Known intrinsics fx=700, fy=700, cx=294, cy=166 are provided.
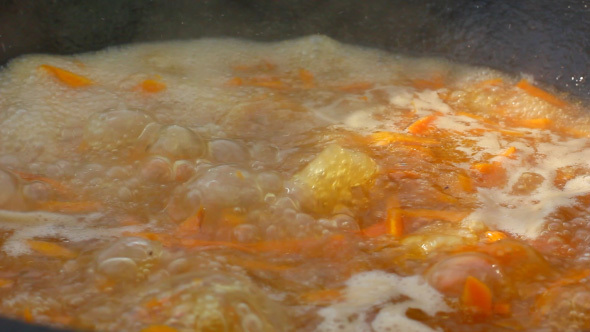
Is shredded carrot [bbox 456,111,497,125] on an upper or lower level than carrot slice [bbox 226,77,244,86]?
upper

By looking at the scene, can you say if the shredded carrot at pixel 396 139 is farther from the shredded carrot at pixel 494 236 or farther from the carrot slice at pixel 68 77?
the carrot slice at pixel 68 77

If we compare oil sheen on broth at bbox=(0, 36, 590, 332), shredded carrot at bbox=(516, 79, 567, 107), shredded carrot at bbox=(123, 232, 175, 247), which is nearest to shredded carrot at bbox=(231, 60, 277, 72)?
oil sheen on broth at bbox=(0, 36, 590, 332)

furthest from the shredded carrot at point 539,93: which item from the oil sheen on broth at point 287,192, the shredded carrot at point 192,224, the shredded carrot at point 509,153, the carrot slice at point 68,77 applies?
the carrot slice at point 68,77

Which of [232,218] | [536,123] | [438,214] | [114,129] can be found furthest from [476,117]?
[114,129]

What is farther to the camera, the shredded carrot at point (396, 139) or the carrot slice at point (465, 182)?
the shredded carrot at point (396, 139)

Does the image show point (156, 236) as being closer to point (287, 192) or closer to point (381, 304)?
point (287, 192)

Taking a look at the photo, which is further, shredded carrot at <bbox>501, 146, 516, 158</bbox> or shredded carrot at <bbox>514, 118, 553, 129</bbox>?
shredded carrot at <bbox>514, 118, 553, 129</bbox>

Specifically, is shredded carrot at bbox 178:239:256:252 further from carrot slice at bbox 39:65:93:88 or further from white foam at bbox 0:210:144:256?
carrot slice at bbox 39:65:93:88

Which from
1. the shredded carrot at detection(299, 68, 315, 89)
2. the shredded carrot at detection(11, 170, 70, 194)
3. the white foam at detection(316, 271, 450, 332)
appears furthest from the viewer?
the shredded carrot at detection(299, 68, 315, 89)
